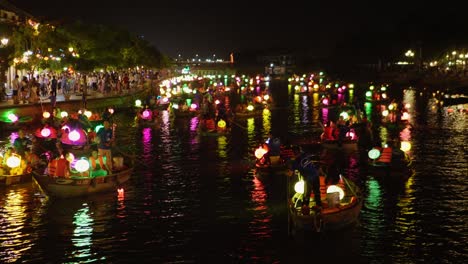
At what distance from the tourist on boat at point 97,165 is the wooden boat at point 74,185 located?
28 cm

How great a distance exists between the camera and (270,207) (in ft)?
72.7

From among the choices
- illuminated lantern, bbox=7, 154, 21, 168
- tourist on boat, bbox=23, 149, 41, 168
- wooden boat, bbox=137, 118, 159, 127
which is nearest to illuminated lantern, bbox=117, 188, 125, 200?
tourist on boat, bbox=23, 149, 41, 168

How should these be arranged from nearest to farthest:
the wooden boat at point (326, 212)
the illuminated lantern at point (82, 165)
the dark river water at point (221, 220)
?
the dark river water at point (221, 220) < the wooden boat at point (326, 212) < the illuminated lantern at point (82, 165)

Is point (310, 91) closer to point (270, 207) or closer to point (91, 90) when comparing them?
point (91, 90)

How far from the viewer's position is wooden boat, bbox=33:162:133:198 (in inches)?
876

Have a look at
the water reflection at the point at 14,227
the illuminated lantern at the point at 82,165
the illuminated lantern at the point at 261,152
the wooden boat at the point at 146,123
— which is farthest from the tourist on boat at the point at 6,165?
the wooden boat at the point at 146,123

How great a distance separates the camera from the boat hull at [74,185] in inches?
876

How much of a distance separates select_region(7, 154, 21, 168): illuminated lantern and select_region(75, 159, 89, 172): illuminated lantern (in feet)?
12.0

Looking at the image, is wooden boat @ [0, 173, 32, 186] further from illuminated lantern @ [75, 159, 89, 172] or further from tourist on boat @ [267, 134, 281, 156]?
tourist on boat @ [267, 134, 281, 156]

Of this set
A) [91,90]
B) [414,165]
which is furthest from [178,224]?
[91,90]

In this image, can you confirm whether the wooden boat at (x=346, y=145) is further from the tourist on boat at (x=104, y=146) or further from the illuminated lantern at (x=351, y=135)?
the tourist on boat at (x=104, y=146)

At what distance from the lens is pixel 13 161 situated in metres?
25.2

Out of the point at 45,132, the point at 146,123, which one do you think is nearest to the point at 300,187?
the point at 45,132

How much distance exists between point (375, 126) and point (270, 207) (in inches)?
1010
